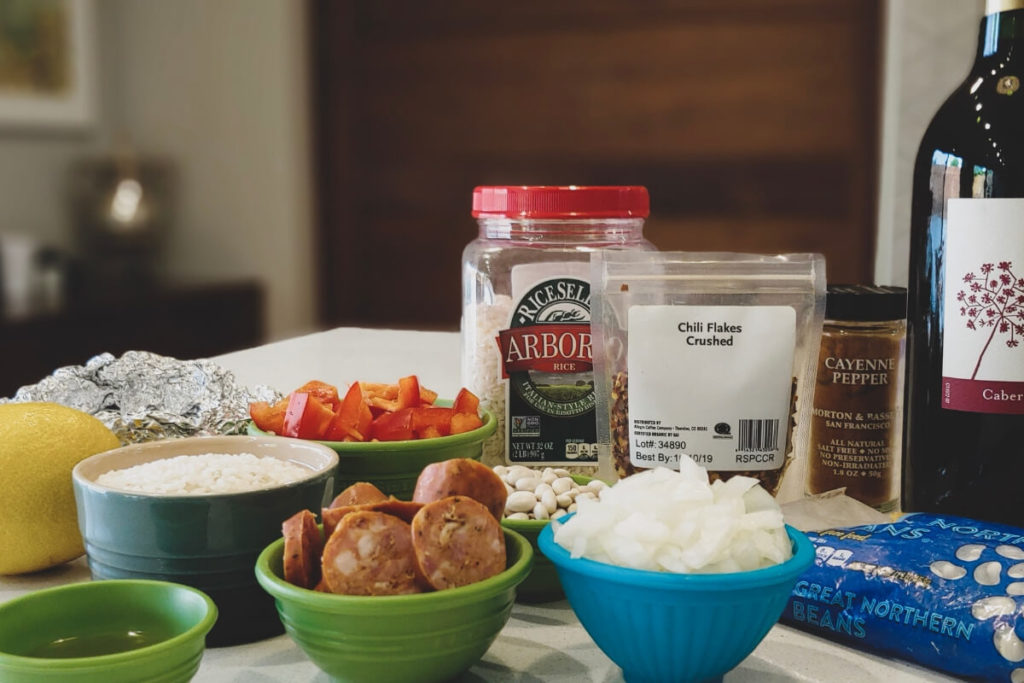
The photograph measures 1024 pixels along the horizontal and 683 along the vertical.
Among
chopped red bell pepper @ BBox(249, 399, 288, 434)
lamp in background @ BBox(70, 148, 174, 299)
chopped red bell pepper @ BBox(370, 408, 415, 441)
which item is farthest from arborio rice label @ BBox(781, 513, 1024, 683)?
lamp in background @ BBox(70, 148, 174, 299)

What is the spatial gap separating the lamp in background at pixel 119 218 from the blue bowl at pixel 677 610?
355cm

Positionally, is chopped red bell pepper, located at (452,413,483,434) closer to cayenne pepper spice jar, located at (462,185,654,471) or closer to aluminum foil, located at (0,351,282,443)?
cayenne pepper spice jar, located at (462,185,654,471)

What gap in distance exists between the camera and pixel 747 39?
3648 mm

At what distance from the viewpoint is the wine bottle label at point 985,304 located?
831 mm

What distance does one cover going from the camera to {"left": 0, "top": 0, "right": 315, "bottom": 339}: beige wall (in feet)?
13.4

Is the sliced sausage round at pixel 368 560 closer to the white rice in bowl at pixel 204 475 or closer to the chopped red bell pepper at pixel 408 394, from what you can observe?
the white rice in bowl at pixel 204 475

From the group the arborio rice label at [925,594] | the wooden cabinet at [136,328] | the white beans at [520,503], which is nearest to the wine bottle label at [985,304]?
the arborio rice label at [925,594]

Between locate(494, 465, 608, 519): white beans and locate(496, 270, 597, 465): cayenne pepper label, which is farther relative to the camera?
locate(496, 270, 597, 465): cayenne pepper label

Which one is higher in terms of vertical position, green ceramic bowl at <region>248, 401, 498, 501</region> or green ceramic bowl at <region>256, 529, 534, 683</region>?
green ceramic bowl at <region>248, 401, 498, 501</region>

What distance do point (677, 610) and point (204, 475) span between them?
350 millimetres

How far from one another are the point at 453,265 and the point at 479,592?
3.47 metres

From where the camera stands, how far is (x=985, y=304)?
84 centimetres

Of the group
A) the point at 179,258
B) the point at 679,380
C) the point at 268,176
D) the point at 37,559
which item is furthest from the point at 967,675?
the point at 179,258

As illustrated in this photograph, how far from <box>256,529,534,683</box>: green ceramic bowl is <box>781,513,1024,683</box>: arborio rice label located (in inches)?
9.0
